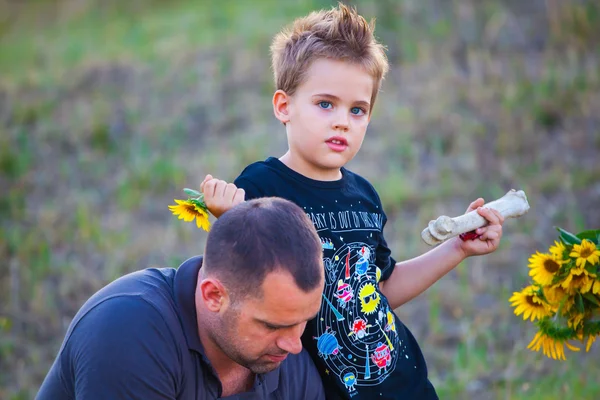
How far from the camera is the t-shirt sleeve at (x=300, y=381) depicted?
111 inches

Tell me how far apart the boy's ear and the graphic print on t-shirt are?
50 centimetres

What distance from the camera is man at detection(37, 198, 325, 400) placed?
2.43 m

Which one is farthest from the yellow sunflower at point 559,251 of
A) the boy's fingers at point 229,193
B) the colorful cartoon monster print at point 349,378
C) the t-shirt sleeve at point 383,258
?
the boy's fingers at point 229,193

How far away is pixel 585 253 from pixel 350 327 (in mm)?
835

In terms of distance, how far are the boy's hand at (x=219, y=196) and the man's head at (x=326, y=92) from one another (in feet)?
1.19

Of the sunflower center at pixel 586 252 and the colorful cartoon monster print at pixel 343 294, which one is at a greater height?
the sunflower center at pixel 586 252

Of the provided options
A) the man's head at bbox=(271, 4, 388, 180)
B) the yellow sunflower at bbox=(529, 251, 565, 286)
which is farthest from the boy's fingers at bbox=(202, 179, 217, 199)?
the yellow sunflower at bbox=(529, 251, 565, 286)

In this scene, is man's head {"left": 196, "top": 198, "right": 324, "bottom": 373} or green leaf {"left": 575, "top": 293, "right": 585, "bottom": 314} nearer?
man's head {"left": 196, "top": 198, "right": 324, "bottom": 373}

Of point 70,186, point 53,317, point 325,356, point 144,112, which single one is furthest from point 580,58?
point 325,356

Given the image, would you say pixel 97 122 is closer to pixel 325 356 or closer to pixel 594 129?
pixel 594 129

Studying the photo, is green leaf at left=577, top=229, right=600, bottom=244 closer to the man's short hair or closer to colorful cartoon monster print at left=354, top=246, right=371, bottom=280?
colorful cartoon monster print at left=354, top=246, right=371, bottom=280

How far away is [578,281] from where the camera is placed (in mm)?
2951

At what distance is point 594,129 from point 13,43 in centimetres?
793

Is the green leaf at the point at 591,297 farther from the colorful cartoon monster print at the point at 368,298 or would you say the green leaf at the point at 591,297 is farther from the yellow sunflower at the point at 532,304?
the colorful cartoon monster print at the point at 368,298
